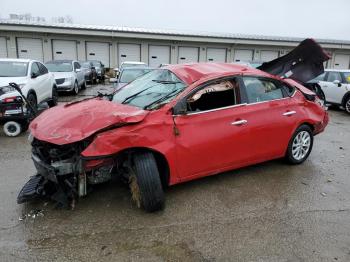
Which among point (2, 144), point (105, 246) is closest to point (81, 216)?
point (105, 246)

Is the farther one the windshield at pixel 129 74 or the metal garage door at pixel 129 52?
the metal garage door at pixel 129 52

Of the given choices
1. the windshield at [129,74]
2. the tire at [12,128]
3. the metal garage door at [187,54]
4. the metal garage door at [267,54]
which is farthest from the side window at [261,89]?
the metal garage door at [267,54]

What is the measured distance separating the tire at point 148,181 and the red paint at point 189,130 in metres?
0.16

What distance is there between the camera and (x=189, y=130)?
3898 mm

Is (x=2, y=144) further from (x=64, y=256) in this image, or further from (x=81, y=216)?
(x=64, y=256)

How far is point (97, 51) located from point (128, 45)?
2.87m

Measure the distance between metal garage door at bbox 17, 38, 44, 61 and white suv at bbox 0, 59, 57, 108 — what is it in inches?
732

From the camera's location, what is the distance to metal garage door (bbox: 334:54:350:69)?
32.9 m

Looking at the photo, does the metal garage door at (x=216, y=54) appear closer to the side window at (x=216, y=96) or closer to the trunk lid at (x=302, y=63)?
the trunk lid at (x=302, y=63)

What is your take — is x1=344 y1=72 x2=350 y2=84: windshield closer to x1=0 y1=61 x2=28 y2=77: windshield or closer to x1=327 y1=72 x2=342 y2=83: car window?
x1=327 y1=72 x2=342 y2=83: car window

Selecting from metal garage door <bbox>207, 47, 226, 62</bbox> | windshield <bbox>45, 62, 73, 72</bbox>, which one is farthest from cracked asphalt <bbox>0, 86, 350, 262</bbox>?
metal garage door <bbox>207, 47, 226, 62</bbox>

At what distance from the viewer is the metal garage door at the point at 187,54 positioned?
96.7ft

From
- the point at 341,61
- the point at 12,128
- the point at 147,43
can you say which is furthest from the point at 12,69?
the point at 341,61

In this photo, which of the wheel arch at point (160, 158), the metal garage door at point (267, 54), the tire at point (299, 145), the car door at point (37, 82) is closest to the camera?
the wheel arch at point (160, 158)
